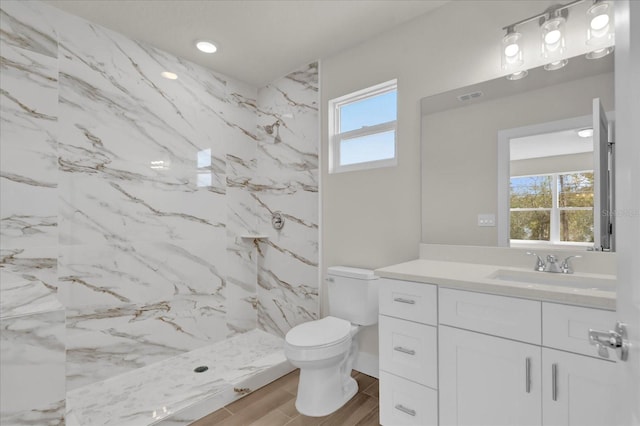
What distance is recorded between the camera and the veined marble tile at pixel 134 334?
2.11 meters

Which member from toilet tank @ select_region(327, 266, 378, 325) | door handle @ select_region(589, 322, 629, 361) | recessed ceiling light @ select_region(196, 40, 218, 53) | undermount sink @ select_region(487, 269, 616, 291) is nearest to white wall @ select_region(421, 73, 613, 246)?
undermount sink @ select_region(487, 269, 616, 291)

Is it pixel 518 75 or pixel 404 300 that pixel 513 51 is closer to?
pixel 518 75

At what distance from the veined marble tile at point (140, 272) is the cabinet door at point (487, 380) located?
6.79ft

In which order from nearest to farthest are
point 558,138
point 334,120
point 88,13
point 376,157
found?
point 558,138 → point 88,13 → point 376,157 → point 334,120

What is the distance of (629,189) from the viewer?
520 mm

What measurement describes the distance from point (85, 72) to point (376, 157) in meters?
2.16

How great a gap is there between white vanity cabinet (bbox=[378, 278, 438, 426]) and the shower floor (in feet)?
3.38

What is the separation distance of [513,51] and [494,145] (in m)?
0.51

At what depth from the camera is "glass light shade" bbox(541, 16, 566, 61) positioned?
157 centimetres

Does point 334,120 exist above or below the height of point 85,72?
below

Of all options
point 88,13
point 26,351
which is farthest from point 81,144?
point 26,351

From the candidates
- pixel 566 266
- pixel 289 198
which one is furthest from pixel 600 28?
pixel 289 198

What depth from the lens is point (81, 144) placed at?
2145mm

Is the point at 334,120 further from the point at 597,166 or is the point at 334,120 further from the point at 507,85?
the point at 597,166
